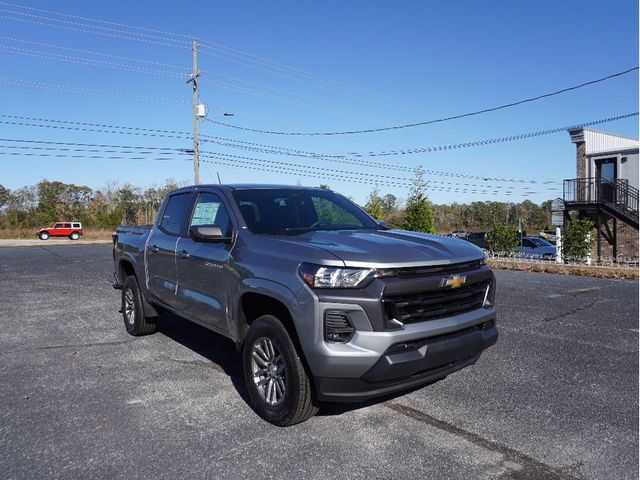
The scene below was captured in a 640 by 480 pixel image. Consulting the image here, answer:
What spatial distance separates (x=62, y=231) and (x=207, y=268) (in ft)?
158

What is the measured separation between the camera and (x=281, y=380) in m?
3.62

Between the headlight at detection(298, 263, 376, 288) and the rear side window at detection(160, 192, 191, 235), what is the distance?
2.45 meters

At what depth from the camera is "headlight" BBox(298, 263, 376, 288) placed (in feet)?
10.6

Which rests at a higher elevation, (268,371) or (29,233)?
(29,233)

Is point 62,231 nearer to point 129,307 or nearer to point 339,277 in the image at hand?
point 129,307

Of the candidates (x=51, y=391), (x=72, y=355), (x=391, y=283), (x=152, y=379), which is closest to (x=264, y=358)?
(x=391, y=283)

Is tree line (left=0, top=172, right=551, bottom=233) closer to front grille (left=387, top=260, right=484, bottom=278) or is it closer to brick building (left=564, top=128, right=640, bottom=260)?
brick building (left=564, top=128, right=640, bottom=260)

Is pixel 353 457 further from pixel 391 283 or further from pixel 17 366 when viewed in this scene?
pixel 17 366

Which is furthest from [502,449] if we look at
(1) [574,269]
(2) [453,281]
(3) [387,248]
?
(1) [574,269]

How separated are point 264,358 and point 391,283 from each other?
1202 millimetres

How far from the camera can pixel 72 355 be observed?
5.61 m

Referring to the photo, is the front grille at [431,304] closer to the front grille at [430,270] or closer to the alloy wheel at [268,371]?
the front grille at [430,270]

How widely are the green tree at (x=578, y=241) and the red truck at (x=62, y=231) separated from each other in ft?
140

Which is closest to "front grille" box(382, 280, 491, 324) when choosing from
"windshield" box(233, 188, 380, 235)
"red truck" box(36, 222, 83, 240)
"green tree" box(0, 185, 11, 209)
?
"windshield" box(233, 188, 380, 235)
